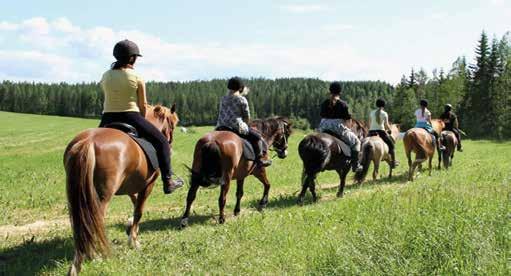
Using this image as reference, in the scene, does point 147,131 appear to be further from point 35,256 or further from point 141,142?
point 35,256

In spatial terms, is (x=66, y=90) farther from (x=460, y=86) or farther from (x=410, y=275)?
(x=410, y=275)

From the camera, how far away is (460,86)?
71688 millimetres

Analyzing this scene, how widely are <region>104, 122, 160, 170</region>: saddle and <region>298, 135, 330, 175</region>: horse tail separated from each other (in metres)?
4.93

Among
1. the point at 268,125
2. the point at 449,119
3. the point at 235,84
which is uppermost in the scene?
the point at 235,84

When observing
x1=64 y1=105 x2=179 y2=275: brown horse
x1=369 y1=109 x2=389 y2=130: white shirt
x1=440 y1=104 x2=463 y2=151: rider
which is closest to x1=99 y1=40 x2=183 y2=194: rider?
x1=64 y1=105 x2=179 y2=275: brown horse

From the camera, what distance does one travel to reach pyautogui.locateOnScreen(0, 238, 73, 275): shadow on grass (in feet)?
22.9

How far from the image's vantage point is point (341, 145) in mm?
13062

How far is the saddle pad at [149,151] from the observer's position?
313 inches

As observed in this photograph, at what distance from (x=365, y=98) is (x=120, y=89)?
14774 centimetres

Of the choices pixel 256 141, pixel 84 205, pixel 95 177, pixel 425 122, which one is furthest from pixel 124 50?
pixel 425 122

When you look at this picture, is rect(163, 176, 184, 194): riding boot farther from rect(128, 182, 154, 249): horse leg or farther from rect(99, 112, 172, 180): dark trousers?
rect(128, 182, 154, 249): horse leg

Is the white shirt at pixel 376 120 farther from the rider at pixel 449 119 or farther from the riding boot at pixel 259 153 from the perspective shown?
the riding boot at pixel 259 153

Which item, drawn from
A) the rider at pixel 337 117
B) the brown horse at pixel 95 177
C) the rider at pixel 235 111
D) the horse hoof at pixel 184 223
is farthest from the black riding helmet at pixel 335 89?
the brown horse at pixel 95 177

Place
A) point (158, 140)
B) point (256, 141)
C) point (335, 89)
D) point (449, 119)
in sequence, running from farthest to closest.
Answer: point (449, 119) < point (335, 89) < point (256, 141) < point (158, 140)
